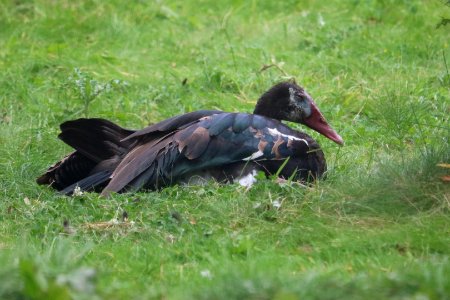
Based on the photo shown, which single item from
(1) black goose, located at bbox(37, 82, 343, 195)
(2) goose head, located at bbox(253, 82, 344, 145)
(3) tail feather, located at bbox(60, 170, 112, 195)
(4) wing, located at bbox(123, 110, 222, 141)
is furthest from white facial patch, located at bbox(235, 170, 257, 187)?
(3) tail feather, located at bbox(60, 170, 112, 195)

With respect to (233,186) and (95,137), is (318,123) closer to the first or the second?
(233,186)

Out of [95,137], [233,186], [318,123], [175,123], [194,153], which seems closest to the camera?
[233,186]

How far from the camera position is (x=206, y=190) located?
672 cm

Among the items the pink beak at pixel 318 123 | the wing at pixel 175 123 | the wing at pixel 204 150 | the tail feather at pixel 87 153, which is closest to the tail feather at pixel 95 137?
the tail feather at pixel 87 153

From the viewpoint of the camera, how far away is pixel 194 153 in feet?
22.9

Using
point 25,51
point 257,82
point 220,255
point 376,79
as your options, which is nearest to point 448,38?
point 376,79

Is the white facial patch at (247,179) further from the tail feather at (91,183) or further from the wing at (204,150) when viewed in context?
the tail feather at (91,183)

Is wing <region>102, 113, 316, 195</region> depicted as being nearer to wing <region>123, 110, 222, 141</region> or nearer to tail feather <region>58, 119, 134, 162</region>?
wing <region>123, 110, 222, 141</region>

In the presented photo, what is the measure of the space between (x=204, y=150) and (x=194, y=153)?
0.08 metres

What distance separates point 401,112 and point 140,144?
71.4 inches

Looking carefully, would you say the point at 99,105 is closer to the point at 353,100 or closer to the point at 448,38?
the point at 353,100

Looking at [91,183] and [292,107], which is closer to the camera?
[91,183]

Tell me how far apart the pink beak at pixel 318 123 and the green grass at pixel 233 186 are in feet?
0.63

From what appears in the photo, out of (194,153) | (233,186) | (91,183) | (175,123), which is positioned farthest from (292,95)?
(91,183)
